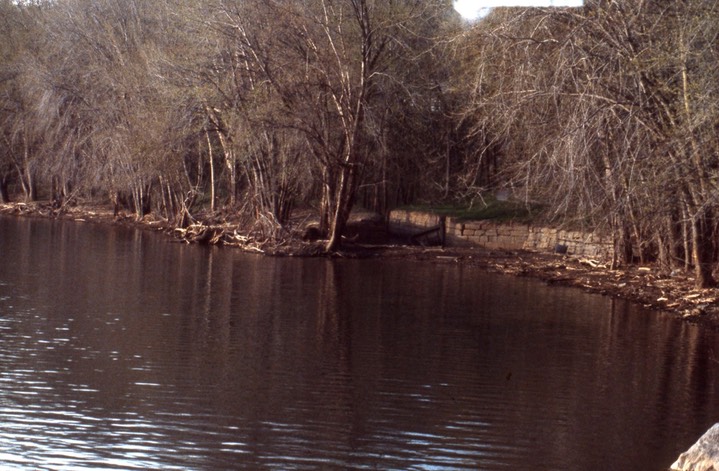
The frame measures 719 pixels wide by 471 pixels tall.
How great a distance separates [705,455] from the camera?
6.91 metres

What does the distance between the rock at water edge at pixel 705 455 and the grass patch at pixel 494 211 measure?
18312mm

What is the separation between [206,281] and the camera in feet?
60.3

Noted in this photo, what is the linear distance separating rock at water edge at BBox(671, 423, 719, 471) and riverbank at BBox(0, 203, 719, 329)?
8013 millimetres

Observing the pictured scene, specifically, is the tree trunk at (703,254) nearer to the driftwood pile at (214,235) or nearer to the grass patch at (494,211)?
the grass patch at (494,211)

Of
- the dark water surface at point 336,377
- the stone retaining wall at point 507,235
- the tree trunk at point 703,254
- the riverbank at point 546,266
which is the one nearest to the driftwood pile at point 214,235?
the riverbank at point 546,266

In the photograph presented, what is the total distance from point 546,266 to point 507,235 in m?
4.72

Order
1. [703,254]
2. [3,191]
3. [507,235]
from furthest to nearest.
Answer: [3,191] → [507,235] → [703,254]

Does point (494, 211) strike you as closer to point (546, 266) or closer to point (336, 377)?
point (546, 266)

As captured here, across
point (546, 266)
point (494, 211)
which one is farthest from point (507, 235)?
point (546, 266)

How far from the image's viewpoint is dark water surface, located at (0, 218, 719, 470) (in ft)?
25.5

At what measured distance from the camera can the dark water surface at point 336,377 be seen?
306 inches

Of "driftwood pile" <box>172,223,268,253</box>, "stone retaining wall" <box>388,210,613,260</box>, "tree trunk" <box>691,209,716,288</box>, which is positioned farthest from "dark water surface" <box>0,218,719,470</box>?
"driftwood pile" <box>172,223,268,253</box>

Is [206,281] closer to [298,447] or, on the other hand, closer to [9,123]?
[298,447]

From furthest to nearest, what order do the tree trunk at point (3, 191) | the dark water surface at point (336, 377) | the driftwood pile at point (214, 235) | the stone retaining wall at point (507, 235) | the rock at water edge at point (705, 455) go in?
the tree trunk at point (3, 191)
the driftwood pile at point (214, 235)
the stone retaining wall at point (507, 235)
the dark water surface at point (336, 377)
the rock at water edge at point (705, 455)
